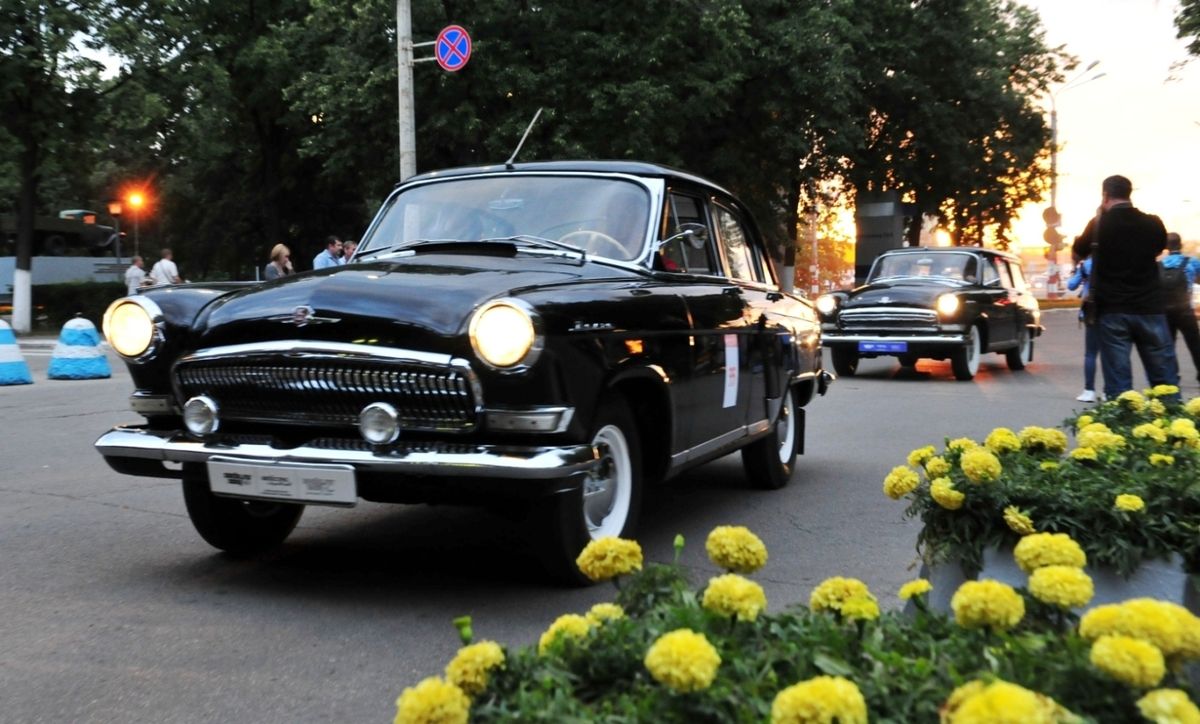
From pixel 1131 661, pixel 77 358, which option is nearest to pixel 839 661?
pixel 1131 661

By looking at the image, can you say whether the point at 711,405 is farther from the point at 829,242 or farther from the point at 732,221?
the point at 829,242

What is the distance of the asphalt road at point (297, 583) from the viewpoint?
364 centimetres

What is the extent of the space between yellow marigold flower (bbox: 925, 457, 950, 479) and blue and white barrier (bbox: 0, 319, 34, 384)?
13769 mm

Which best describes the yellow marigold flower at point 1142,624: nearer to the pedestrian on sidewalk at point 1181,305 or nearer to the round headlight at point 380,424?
the round headlight at point 380,424

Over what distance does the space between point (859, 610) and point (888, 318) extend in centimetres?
1412

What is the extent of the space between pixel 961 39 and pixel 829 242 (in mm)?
81207

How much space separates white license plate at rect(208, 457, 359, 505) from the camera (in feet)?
14.1

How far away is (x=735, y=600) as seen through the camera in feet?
7.14

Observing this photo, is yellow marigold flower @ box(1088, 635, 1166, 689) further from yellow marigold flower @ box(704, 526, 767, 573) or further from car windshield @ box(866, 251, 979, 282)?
car windshield @ box(866, 251, 979, 282)

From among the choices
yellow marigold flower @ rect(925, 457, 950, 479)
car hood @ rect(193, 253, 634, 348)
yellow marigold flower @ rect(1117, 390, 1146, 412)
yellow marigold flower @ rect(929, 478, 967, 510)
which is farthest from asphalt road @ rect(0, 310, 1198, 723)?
yellow marigold flower @ rect(1117, 390, 1146, 412)

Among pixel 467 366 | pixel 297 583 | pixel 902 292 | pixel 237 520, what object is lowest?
pixel 297 583

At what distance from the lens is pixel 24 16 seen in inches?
976

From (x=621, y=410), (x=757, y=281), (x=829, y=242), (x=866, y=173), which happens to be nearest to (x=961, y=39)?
(x=866, y=173)

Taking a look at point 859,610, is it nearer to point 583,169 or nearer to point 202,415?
point 202,415
